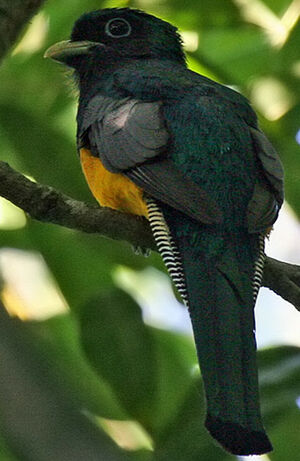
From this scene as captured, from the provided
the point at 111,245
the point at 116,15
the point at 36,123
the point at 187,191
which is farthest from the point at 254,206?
the point at 116,15

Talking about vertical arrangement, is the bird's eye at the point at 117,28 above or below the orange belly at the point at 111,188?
above

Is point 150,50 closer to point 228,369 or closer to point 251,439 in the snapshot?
point 228,369

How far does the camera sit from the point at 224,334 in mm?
3021


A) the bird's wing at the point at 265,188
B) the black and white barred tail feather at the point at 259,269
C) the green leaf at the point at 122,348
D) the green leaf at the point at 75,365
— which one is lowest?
the green leaf at the point at 75,365

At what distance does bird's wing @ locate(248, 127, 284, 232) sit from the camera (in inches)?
137

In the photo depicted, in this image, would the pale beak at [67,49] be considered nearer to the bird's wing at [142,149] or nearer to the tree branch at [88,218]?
the bird's wing at [142,149]

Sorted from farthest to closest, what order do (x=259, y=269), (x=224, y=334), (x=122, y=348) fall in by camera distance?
(x=259, y=269) < (x=122, y=348) < (x=224, y=334)

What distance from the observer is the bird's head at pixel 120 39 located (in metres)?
4.70

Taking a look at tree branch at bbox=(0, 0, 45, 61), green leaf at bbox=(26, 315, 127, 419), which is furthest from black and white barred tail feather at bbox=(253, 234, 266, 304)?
tree branch at bbox=(0, 0, 45, 61)

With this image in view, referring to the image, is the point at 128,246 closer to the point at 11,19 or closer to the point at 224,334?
the point at 224,334

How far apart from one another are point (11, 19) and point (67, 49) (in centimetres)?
129

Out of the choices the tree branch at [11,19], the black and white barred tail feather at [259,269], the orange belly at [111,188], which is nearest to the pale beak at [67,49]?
the orange belly at [111,188]

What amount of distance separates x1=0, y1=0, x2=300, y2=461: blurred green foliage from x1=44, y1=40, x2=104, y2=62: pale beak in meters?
0.05

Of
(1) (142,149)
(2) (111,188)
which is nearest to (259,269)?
(1) (142,149)
